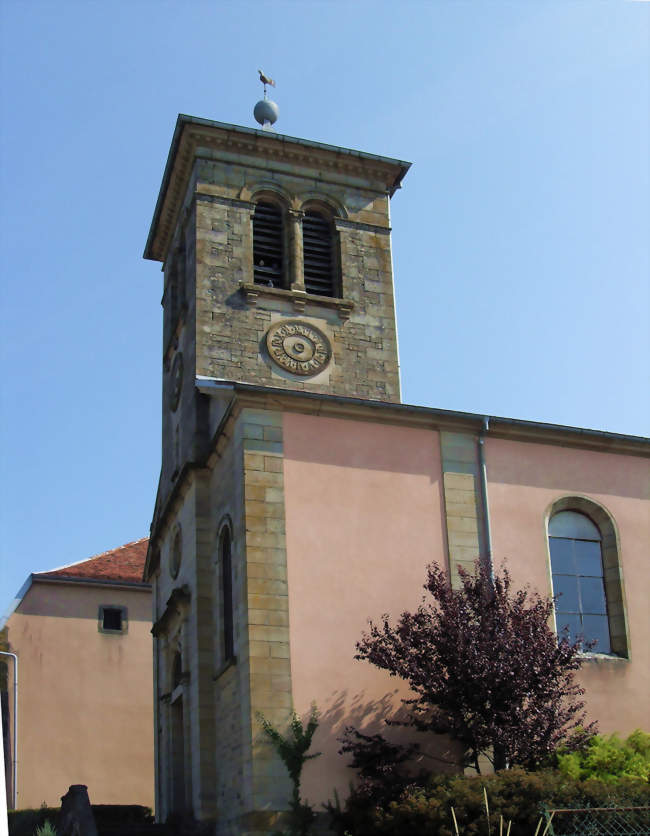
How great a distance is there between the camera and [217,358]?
2083 cm

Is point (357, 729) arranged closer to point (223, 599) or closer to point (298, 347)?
point (223, 599)

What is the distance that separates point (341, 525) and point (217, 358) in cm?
601

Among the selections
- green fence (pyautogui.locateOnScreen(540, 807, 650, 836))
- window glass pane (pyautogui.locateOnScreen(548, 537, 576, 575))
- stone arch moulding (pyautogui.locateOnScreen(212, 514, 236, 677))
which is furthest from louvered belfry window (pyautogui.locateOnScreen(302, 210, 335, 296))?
green fence (pyautogui.locateOnScreen(540, 807, 650, 836))

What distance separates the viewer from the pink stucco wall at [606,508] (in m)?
16.4

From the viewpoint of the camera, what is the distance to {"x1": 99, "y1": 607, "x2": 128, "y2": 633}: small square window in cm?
2864

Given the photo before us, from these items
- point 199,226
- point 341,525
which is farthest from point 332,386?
point 341,525

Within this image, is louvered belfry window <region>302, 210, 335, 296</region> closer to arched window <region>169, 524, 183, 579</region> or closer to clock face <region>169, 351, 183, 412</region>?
clock face <region>169, 351, 183, 412</region>

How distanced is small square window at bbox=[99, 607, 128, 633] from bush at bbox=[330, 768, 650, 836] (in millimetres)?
16688

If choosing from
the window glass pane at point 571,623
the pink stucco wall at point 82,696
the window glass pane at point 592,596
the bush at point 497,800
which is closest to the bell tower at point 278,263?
the window glass pane at point 592,596

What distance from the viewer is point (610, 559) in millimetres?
17641

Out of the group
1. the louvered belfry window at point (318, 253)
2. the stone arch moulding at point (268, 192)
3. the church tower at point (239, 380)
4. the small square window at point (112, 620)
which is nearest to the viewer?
the church tower at point (239, 380)

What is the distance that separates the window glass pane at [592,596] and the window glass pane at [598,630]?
0.11 meters

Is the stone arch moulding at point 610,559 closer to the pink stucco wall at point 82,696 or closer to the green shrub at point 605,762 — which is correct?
the green shrub at point 605,762

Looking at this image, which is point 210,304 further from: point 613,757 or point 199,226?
point 613,757
